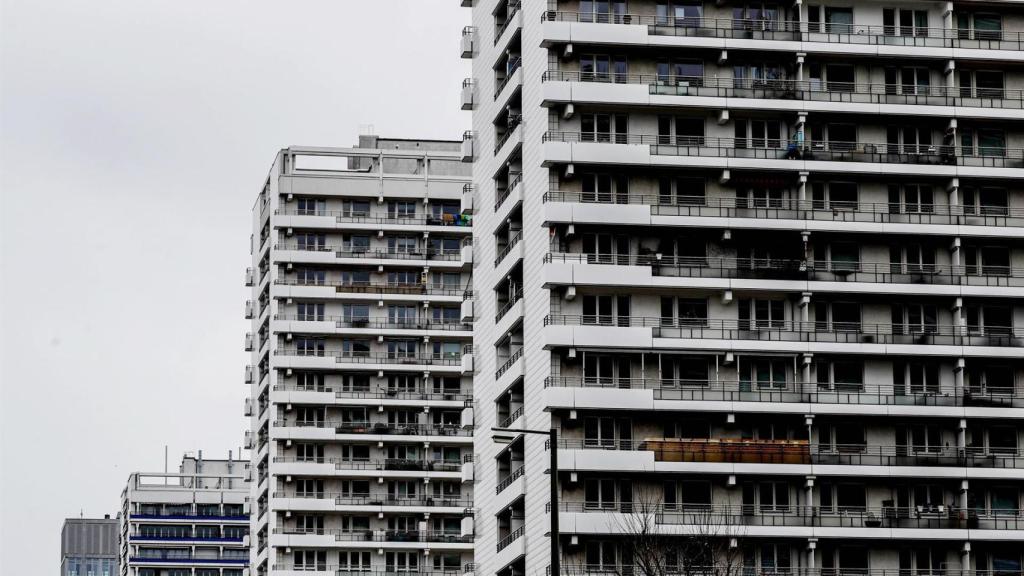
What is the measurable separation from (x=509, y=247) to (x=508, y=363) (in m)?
5.26

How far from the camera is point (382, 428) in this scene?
14150cm

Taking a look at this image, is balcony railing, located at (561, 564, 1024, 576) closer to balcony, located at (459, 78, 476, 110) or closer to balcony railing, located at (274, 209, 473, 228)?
balcony, located at (459, 78, 476, 110)

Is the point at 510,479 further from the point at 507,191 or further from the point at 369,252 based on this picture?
the point at 369,252

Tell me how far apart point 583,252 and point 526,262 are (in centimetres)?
404

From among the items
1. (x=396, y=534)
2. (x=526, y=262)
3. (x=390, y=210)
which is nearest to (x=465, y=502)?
(x=396, y=534)

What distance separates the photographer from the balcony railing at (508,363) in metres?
94.6

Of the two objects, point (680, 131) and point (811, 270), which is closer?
point (811, 270)

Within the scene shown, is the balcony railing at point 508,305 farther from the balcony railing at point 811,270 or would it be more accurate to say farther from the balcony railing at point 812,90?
the balcony railing at point 812,90

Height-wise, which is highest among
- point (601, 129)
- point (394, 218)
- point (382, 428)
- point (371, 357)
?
point (394, 218)

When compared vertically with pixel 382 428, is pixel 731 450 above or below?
below

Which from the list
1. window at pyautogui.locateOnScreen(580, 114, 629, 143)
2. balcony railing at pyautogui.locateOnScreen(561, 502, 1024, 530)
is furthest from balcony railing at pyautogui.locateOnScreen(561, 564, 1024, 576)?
window at pyautogui.locateOnScreen(580, 114, 629, 143)

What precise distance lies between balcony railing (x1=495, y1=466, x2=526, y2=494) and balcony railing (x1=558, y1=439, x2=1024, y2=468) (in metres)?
5.84

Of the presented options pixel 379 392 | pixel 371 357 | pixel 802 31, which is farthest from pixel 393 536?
pixel 802 31

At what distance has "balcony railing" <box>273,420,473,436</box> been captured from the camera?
141375mm
